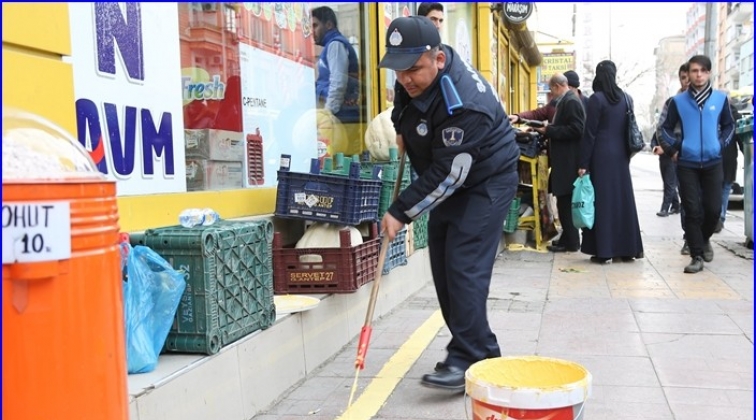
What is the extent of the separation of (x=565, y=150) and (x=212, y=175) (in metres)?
4.65

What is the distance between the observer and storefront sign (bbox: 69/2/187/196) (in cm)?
339

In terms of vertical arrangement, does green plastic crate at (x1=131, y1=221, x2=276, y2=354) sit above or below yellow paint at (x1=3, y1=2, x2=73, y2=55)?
below

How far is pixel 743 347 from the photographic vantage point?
14.2 feet

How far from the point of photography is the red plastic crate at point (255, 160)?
5070mm

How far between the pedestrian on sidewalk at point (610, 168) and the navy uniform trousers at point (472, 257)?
4.18m

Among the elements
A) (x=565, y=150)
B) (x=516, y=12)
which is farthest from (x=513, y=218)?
(x=516, y=12)

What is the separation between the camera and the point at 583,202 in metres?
7.32

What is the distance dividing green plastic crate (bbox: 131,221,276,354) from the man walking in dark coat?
5146mm

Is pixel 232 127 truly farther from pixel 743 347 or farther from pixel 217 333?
pixel 743 347

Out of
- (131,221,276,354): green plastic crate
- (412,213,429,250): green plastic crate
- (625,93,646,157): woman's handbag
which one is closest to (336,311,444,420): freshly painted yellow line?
(131,221,276,354): green plastic crate

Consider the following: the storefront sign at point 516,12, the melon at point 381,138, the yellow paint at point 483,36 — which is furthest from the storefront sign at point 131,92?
the storefront sign at point 516,12

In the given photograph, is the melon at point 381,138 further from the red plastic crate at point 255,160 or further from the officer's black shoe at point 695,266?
the officer's black shoe at point 695,266

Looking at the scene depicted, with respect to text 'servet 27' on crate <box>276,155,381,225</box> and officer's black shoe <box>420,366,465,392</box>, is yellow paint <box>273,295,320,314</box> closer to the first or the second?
text 'servet 27' on crate <box>276,155,381,225</box>

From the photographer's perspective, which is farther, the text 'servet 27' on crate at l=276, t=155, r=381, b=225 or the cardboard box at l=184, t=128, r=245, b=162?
the text 'servet 27' on crate at l=276, t=155, r=381, b=225
